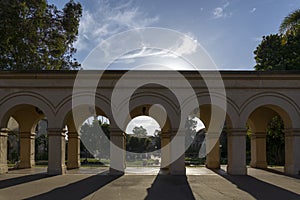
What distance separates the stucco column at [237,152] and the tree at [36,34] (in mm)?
14295

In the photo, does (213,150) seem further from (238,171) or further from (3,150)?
(3,150)

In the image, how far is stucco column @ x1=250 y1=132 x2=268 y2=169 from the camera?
18.8 m

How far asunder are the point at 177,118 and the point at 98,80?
13.3 ft

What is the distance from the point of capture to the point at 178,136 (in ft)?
50.4

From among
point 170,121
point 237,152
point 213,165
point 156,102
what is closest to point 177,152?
point 170,121

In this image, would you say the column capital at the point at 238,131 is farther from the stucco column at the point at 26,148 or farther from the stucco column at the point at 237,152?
the stucco column at the point at 26,148

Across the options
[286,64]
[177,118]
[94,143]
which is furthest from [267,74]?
[94,143]

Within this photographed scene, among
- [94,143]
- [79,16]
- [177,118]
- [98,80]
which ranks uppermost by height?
[79,16]

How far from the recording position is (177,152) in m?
15.3

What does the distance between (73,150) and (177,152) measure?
23.0 feet

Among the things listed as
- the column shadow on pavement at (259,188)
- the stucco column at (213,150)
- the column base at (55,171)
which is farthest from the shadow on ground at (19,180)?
the stucco column at (213,150)

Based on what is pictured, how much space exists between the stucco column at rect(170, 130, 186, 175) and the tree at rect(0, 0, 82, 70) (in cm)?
1225

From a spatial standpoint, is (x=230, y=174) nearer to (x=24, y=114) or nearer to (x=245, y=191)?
(x=245, y=191)

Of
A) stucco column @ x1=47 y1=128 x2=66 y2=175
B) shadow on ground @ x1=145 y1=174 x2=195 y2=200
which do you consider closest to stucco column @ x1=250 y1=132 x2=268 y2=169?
shadow on ground @ x1=145 y1=174 x2=195 y2=200
